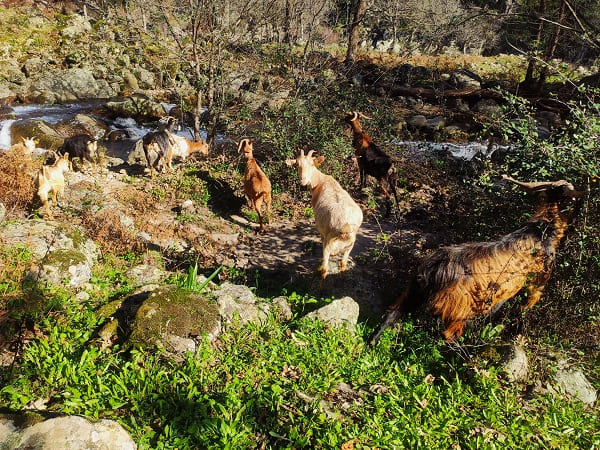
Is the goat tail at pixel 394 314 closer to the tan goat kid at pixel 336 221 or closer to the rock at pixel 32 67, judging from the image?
the tan goat kid at pixel 336 221

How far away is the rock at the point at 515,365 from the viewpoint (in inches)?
159

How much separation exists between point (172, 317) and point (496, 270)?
12.2 ft

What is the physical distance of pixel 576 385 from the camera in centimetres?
405

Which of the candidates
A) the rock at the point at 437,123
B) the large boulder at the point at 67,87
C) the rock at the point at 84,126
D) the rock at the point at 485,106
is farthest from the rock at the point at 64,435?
the large boulder at the point at 67,87

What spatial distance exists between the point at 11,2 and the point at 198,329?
35539 millimetres

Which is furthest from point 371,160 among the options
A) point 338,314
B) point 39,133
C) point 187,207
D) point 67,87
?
point 67,87

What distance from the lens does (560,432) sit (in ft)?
11.4

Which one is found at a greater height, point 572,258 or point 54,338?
point 572,258

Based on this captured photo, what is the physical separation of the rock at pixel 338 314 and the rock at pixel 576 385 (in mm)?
2272

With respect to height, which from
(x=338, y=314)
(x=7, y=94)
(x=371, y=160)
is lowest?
(x=7, y=94)

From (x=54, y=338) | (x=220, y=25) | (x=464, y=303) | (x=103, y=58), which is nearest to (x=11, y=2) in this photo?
(x=103, y=58)

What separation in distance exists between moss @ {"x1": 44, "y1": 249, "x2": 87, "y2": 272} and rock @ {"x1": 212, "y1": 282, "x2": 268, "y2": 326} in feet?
6.24

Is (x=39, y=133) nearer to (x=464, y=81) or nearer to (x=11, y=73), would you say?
(x=11, y=73)

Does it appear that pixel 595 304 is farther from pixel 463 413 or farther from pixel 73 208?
pixel 73 208
